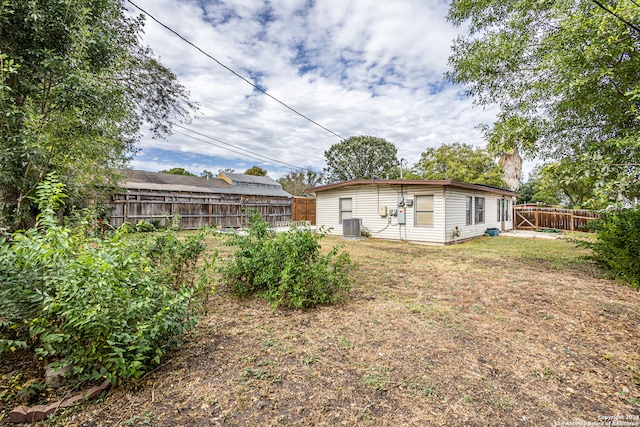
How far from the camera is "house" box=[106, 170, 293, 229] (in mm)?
11758

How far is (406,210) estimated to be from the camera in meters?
10.2

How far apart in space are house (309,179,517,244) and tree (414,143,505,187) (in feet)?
24.8

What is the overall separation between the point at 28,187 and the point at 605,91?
27.3ft

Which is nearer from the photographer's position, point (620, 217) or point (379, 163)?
point (620, 217)

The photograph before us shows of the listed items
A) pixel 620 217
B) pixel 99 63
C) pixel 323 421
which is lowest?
pixel 323 421

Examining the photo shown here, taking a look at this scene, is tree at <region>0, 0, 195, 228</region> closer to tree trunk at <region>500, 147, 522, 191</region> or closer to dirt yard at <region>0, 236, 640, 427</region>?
dirt yard at <region>0, 236, 640, 427</region>

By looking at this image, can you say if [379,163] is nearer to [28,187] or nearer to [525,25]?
[525,25]

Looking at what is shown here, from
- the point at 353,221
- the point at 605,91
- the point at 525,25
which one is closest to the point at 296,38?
the point at 525,25

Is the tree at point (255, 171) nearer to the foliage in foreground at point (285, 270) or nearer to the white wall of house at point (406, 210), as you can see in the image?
the white wall of house at point (406, 210)

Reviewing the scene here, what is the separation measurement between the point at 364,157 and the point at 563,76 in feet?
76.8

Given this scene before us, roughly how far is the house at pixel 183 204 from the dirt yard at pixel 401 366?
6.61m

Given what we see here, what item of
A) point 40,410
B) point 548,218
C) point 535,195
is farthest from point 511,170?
point 40,410

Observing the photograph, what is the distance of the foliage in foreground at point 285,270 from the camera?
3.37 metres

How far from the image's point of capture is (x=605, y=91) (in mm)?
4523
